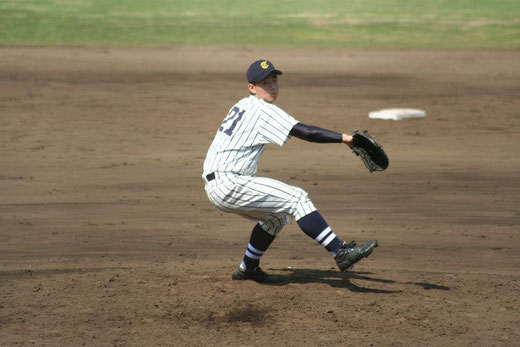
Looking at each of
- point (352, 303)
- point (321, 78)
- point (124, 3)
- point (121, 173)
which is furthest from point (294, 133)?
point (124, 3)

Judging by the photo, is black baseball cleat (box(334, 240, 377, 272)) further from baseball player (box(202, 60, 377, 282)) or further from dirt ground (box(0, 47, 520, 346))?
dirt ground (box(0, 47, 520, 346))

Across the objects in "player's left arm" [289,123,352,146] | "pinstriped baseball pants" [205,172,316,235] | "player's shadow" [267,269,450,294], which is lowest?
"player's shadow" [267,269,450,294]

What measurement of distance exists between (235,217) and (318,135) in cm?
316

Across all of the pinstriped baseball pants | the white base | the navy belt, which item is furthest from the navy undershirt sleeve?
the white base

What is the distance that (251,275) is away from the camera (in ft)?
21.3

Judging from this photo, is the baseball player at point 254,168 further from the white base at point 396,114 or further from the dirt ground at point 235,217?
the white base at point 396,114

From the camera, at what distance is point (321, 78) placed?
57.0ft

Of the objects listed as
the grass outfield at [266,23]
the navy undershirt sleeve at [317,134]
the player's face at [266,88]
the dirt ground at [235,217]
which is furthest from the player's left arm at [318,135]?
the grass outfield at [266,23]

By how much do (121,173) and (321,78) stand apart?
300 inches

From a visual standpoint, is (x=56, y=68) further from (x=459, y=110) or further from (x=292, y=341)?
(x=292, y=341)

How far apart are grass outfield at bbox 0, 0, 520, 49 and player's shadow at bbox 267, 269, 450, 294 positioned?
14.6 m

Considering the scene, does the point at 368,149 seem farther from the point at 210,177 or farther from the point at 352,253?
the point at 210,177

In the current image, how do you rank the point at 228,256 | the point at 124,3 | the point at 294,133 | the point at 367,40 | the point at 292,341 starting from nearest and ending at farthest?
1. the point at 292,341
2. the point at 294,133
3. the point at 228,256
4. the point at 367,40
5. the point at 124,3

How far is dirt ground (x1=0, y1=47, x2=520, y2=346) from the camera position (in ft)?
18.9
